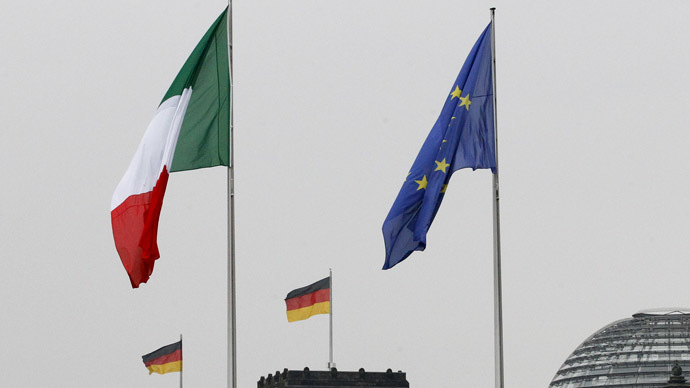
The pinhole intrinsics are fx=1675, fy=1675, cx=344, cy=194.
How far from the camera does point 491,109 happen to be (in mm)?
38688

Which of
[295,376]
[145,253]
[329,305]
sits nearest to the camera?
[145,253]

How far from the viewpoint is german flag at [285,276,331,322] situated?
8662cm

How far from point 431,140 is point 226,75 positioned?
16.3 feet

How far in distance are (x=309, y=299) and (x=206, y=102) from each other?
48.9 metres

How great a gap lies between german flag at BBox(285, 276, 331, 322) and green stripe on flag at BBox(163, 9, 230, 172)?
48.2 metres

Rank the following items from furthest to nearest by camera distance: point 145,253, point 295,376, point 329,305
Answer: point 295,376 → point 329,305 → point 145,253

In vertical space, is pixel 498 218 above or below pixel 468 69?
below

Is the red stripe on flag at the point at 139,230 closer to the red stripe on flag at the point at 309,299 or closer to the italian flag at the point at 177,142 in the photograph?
the italian flag at the point at 177,142

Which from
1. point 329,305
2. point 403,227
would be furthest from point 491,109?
point 329,305

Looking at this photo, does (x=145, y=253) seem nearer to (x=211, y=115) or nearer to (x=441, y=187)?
(x=211, y=115)

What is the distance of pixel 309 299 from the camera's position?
285ft

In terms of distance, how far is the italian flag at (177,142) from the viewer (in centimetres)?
3759

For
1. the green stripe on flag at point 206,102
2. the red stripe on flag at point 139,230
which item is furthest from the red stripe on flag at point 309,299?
the red stripe on flag at point 139,230

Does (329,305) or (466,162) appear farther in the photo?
(329,305)
